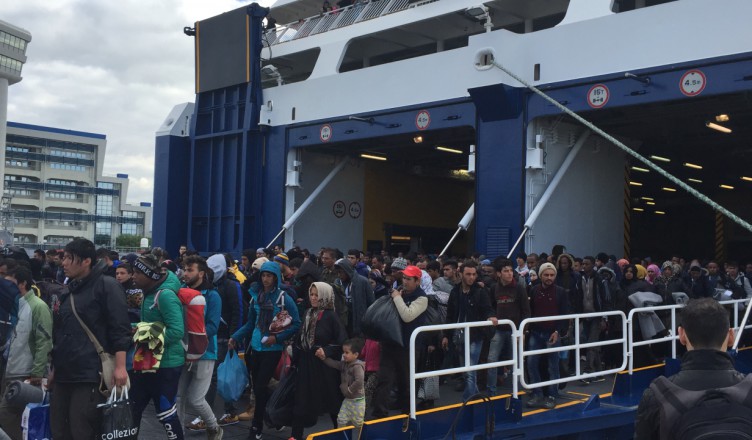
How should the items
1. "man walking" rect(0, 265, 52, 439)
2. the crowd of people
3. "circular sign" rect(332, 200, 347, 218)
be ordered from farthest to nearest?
"circular sign" rect(332, 200, 347, 218) → "man walking" rect(0, 265, 52, 439) → the crowd of people

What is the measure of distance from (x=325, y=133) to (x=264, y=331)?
34.9ft

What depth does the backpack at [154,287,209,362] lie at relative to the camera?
5469mm

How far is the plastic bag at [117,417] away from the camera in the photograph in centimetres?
441

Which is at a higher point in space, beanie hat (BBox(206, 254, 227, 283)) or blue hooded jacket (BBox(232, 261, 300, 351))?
beanie hat (BBox(206, 254, 227, 283))

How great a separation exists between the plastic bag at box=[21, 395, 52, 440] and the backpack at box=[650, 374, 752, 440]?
13.0 ft

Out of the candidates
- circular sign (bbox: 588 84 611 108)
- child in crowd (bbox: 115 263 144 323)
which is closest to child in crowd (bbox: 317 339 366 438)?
child in crowd (bbox: 115 263 144 323)

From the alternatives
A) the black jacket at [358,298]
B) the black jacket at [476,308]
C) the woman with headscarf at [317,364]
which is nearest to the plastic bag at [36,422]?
the woman with headscarf at [317,364]

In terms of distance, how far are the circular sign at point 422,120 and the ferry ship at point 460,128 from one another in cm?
4

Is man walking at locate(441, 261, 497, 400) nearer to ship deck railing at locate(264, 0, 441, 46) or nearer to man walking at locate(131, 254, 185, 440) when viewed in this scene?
man walking at locate(131, 254, 185, 440)

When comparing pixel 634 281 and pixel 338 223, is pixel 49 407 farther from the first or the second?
pixel 338 223

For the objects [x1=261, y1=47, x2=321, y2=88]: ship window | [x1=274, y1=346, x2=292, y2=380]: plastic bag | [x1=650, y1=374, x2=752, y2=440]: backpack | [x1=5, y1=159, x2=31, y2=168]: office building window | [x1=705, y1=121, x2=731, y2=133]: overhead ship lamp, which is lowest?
[x1=274, y1=346, x2=292, y2=380]: plastic bag

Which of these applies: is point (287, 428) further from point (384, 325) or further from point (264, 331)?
point (384, 325)

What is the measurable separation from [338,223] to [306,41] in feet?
15.7

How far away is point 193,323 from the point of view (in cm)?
549
